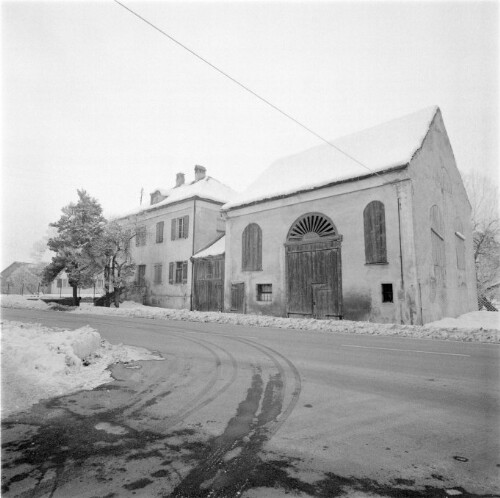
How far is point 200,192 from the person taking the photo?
2711 cm

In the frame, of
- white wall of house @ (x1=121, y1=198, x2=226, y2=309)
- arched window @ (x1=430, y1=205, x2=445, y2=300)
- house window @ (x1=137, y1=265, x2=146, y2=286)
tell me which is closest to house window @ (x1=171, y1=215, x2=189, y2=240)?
white wall of house @ (x1=121, y1=198, x2=226, y2=309)

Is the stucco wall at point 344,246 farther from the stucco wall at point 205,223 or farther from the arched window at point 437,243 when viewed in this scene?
the stucco wall at point 205,223

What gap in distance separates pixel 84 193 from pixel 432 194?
81.6 feet

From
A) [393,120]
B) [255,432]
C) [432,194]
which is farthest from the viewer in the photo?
[393,120]

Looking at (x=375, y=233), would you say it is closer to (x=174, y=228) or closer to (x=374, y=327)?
(x=374, y=327)

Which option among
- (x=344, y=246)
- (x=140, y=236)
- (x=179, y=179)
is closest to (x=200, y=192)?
(x=179, y=179)

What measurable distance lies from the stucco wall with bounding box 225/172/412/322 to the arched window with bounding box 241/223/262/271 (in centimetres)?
30

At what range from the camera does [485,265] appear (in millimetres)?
26547

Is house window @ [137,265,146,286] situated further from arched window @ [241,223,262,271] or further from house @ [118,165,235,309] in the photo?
arched window @ [241,223,262,271]

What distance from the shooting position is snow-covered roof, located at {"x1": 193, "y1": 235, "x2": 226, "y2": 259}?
23.7 metres

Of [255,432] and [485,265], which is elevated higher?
[485,265]

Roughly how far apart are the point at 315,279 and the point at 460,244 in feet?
34.7

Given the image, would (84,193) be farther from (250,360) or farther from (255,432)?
(255,432)

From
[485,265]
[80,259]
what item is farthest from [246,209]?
[485,265]
